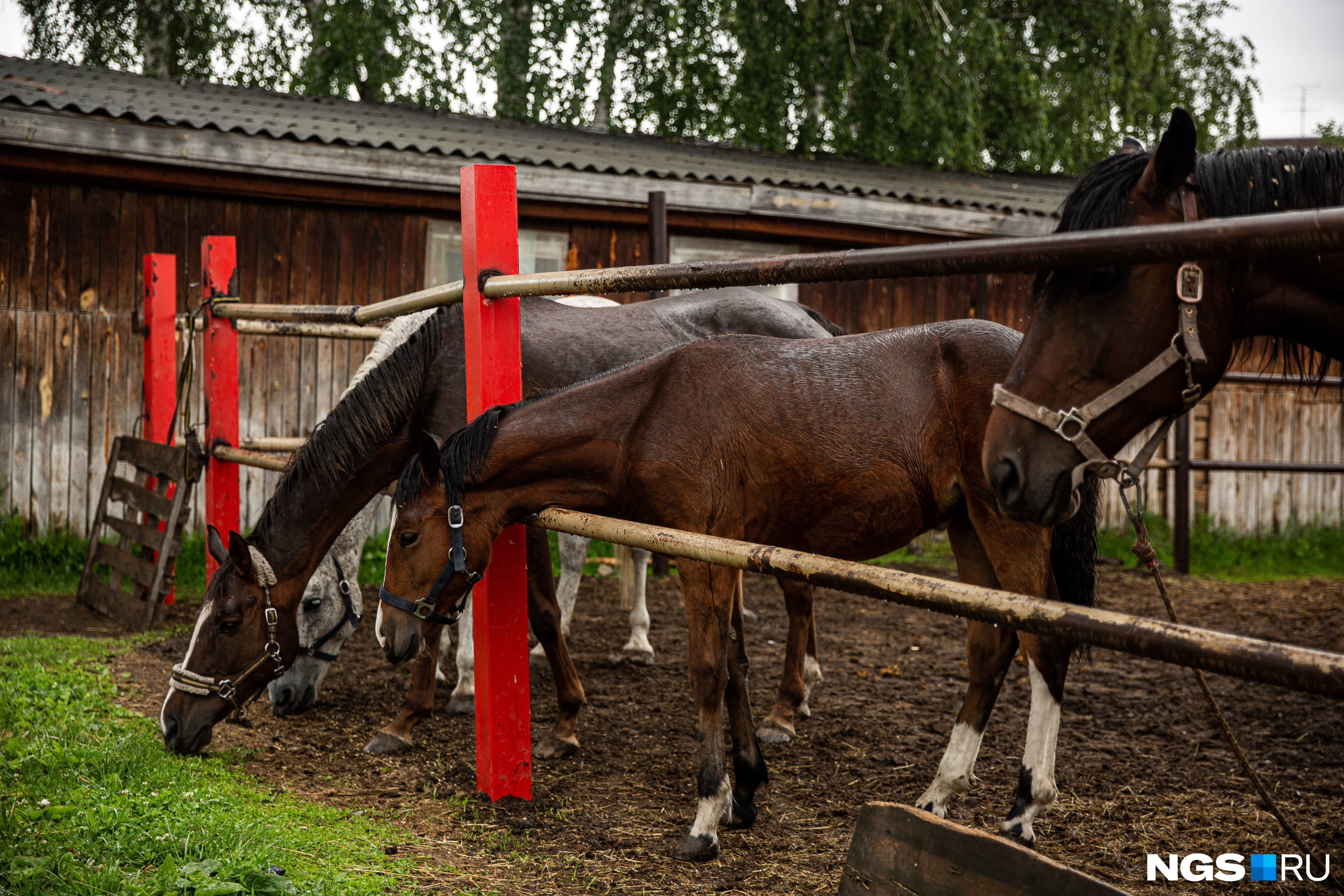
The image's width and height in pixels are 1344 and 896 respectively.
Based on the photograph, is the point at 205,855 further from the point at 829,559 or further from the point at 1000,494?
the point at 1000,494

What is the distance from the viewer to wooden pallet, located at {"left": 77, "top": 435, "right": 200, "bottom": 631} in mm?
5297

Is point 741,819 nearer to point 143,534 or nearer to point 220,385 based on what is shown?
point 220,385

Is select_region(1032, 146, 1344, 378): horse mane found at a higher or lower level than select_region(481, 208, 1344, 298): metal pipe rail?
higher

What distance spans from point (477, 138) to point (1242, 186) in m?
8.25

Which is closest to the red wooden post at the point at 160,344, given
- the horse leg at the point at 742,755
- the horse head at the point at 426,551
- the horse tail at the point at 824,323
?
the horse head at the point at 426,551

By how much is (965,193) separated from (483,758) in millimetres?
9084

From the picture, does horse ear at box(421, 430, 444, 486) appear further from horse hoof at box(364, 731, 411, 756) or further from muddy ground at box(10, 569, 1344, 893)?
horse hoof at box(364, 731, 411, 756)

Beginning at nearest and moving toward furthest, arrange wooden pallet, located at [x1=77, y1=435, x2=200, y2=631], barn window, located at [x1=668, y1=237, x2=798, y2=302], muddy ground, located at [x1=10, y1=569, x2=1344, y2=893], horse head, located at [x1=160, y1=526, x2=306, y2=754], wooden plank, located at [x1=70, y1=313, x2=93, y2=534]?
muddy ground, located at [x1=10, y1=569, x2=1344, y2=893], horse head, located at [x1=160, y1=526, x2=306, y2=754], wooden pallet, located at [x1=77, y1=435, x2=200, y2=631], wooden plank, located at [x1=70, y1=313, x2=93, y2=534], barn window, located at [x1=668, y1=237, x2=798, y2=302]

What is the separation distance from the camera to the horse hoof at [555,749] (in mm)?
3408

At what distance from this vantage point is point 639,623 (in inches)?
206

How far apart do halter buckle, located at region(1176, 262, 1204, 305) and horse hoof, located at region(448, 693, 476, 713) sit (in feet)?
10.6

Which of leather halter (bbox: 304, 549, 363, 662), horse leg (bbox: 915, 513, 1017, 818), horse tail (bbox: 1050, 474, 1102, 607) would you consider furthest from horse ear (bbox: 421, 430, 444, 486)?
horse tail (bbox: 1050, 474, 1102, 607)

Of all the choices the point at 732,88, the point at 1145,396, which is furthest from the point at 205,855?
the point at 732,88

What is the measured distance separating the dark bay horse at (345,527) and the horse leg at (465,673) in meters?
0.41
